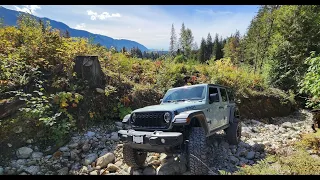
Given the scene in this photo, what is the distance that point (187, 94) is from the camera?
6012 mm

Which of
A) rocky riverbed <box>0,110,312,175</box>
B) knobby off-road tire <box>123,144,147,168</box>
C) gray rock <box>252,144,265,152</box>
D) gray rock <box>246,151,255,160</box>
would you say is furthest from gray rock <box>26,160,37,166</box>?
gray rock <box>252,144,265,152</box>

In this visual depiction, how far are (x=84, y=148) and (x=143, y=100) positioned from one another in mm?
3716

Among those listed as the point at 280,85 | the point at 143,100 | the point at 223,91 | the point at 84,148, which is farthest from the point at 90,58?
the point at 280,85

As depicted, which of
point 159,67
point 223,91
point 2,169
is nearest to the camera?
point 2,169

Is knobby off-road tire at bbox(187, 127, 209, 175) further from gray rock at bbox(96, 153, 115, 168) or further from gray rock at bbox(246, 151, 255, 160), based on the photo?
gray rock at bbox(246, 151, 255, 160)

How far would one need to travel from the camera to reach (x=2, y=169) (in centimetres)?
468

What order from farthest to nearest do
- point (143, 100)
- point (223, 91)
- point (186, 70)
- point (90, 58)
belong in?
1. point (186, 70)
2. point (143, 100)
3. point (90, 58)
4. point (223, 91)

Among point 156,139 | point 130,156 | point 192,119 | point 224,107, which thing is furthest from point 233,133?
point 156,139

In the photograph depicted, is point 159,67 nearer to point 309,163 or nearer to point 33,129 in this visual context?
point 33,129

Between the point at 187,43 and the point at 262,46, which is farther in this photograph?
the point at 187,43

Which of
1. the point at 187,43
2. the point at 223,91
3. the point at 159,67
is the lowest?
the point at 223,91

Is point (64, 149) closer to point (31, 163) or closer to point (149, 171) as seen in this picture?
point (31, 163)

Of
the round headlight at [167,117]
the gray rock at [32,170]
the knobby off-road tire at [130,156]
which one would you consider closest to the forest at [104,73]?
the gray rock at [32,170]

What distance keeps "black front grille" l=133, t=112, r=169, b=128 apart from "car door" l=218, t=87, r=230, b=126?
7.89 feet
